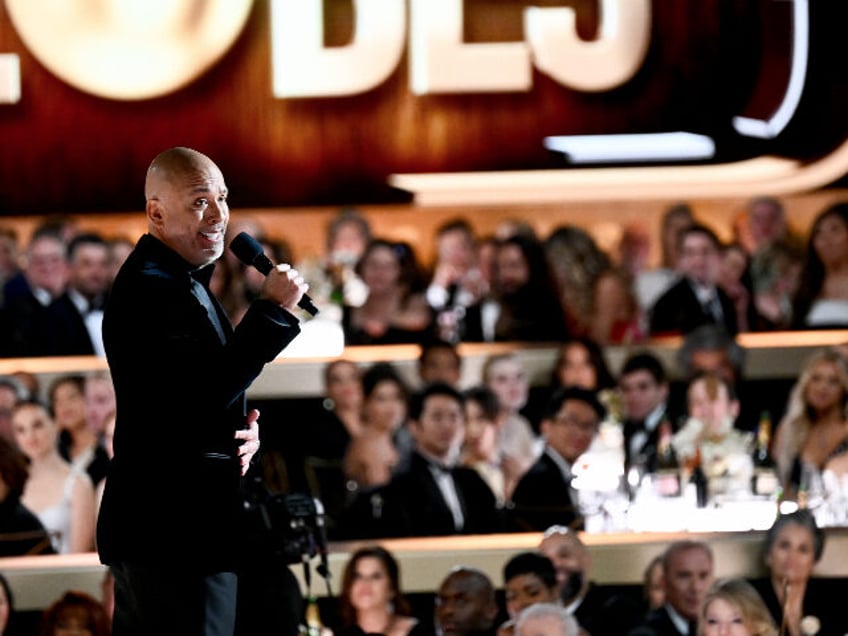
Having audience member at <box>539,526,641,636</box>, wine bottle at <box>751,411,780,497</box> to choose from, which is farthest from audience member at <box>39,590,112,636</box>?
wine bottle at <box>751,411,780,497</box>

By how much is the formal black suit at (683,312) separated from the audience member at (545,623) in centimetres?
238

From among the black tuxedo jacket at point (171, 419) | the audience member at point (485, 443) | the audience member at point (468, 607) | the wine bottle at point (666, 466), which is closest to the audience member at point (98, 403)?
the audience member at point (485, 443)

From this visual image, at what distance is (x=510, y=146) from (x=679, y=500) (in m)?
2.97

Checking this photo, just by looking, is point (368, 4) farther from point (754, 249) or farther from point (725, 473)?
point (725, 473)

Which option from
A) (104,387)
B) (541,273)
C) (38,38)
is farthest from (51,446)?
(38,38)

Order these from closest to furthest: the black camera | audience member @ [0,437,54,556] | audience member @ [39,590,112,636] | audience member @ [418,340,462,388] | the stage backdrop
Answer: the black camera
audience member @ [39,590,112,636]
audience member @ [0,437,54,556]
audience member @ [418,340,462,388]
the stage backdrop

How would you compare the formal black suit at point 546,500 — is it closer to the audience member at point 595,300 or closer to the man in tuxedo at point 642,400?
the man in tuxedo at point 642,400

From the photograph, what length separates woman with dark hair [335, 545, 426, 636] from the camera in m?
5.93

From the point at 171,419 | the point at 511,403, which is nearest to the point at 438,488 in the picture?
the point at 511,403

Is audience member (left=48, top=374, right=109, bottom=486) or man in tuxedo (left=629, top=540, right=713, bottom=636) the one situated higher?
audience member (left=48, top=374, right=109, bottom=486)

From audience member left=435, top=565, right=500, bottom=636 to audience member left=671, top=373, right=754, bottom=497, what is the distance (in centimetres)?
116

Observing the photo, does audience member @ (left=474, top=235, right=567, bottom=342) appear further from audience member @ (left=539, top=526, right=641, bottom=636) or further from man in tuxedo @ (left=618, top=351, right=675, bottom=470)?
audience member @ (left=539, top=526, right=641, bottom=636)

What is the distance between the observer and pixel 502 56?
28.9ft

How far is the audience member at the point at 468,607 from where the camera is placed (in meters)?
5.82
